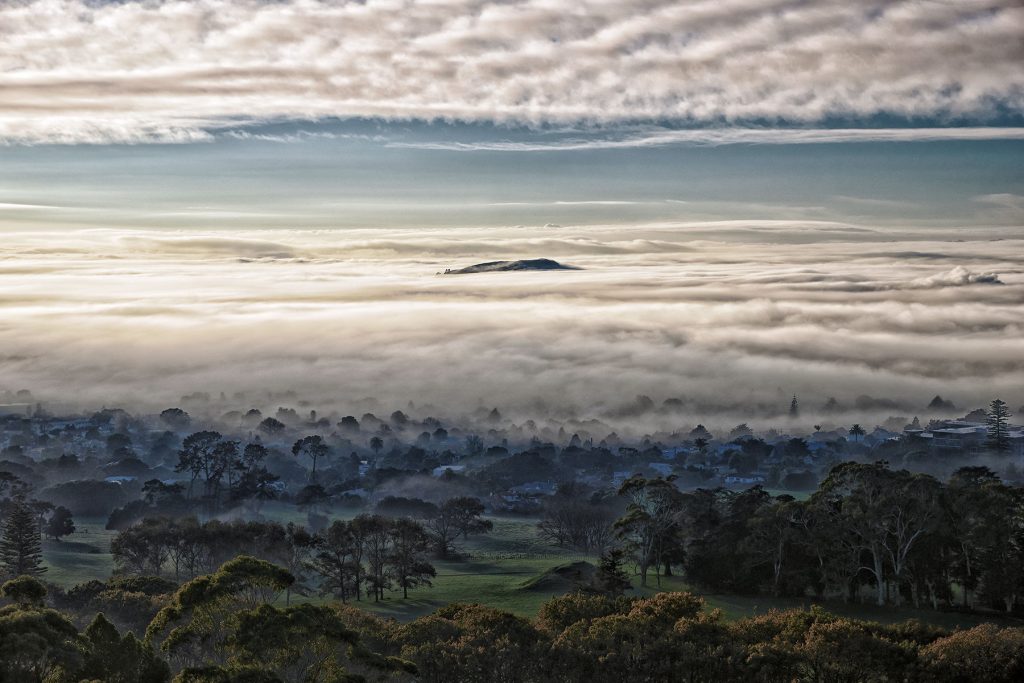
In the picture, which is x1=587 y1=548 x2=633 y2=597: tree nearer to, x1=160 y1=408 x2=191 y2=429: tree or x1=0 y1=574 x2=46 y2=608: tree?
x1=0 y1=574 x2=46 y2=608: tree

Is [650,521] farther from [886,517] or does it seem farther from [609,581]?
[886,517]

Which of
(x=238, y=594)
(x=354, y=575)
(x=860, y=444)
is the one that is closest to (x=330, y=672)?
(x=238, y=594)

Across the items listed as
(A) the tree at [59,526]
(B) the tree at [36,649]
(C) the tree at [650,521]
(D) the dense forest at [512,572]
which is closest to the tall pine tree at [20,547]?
(D) the dense forest at [512,572]

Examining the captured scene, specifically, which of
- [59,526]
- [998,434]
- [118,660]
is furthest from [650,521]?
[998,434]

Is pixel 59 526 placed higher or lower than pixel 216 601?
lower

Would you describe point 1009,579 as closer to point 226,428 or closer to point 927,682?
point 927,682

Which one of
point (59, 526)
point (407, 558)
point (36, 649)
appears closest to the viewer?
point (36, 649)

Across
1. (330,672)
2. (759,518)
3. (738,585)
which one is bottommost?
(738,585)
